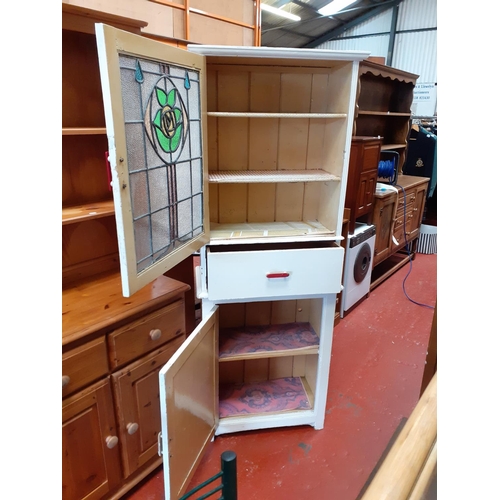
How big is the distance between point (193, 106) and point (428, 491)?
1.20 meters

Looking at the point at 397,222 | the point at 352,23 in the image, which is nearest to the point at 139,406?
the point at 397,222

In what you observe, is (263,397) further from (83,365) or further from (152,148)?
(152,148)

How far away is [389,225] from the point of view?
10.8 ft

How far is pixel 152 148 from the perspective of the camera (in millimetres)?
1101

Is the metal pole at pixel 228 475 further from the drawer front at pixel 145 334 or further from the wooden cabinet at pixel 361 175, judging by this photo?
the wooden cabinet at pixel 361 175

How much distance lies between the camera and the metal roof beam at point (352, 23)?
7.40m

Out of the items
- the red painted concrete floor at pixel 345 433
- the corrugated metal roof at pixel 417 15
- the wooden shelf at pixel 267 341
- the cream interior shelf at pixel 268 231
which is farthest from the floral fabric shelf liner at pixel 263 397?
the corrugated metal roof at pixel 417 15

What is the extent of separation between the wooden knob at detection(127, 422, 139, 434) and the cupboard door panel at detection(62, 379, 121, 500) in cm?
5

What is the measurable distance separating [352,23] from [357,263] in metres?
7.21

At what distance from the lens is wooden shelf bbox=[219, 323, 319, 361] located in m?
1.74

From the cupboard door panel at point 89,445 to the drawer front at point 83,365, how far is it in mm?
36

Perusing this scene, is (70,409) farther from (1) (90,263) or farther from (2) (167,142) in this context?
(2) (167,142)

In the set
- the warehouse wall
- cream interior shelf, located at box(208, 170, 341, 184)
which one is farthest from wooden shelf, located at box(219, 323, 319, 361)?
the warehouse wall

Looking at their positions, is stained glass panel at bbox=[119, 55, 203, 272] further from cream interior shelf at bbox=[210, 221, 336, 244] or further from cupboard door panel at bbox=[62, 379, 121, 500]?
cupboard door panel at bbox=[62, 379, 121, 500]
